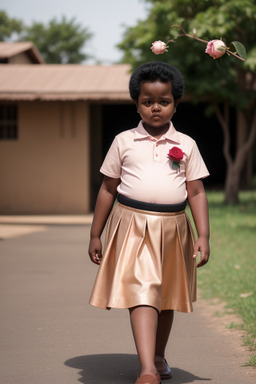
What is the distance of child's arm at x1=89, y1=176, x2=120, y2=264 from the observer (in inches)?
171

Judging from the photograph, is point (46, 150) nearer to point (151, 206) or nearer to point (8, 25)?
point (151, 206)

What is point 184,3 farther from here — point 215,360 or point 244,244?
point 215,360

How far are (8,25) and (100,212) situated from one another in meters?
52.5

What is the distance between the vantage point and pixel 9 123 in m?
20.3

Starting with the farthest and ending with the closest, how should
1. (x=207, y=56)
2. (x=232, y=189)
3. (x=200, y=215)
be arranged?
(x=232, y=189)
(x=207, y=56)
(x=200, y=215)

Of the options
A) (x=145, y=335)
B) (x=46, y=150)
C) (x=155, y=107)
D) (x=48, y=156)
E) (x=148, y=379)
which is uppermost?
(x=155, y=107)

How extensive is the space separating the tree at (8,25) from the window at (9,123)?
1376 inches

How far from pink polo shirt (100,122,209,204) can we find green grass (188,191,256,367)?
1.34 m

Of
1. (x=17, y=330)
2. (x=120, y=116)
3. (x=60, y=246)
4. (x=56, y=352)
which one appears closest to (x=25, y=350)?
(x=56, y=352)

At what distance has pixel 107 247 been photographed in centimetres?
427

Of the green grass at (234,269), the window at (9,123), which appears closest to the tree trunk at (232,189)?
the green grass at (234,269)

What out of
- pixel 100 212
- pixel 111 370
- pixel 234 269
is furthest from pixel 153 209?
pixel 234 269

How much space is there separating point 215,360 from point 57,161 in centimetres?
1524

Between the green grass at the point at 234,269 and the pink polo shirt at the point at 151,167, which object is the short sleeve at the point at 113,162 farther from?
the green grass at the point at 234,269
